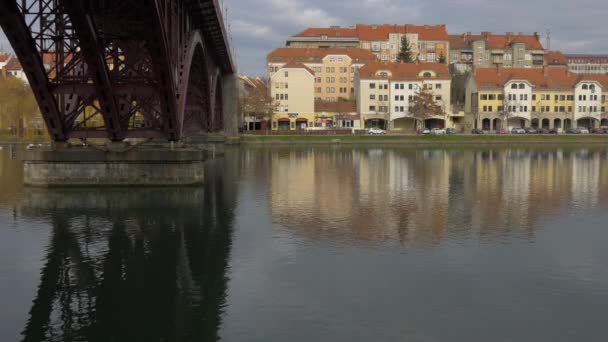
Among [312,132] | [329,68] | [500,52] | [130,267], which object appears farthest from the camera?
[500,52]

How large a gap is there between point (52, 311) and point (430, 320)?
28.3 ft

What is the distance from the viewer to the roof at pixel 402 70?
11412cm

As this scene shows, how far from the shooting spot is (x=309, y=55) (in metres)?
126

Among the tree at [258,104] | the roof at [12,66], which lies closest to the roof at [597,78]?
the tree at [258,104]

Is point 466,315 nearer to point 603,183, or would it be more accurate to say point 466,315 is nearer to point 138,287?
point 138,287

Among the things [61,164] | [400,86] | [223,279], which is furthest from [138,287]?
[400,86]

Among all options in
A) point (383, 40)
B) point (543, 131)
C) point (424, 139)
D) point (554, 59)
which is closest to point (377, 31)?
point (383, 40)

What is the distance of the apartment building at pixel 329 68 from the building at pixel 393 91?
35.6 ft

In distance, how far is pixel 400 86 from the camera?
11400 cm

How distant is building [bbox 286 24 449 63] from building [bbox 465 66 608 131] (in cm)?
3301

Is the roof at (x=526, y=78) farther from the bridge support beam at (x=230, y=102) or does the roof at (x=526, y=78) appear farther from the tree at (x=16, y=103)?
the tree at (x=16, y=103)

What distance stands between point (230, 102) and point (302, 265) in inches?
2878

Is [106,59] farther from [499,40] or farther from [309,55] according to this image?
[499,40]

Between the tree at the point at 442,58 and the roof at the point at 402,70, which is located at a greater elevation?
the tree at the point at 442,58
